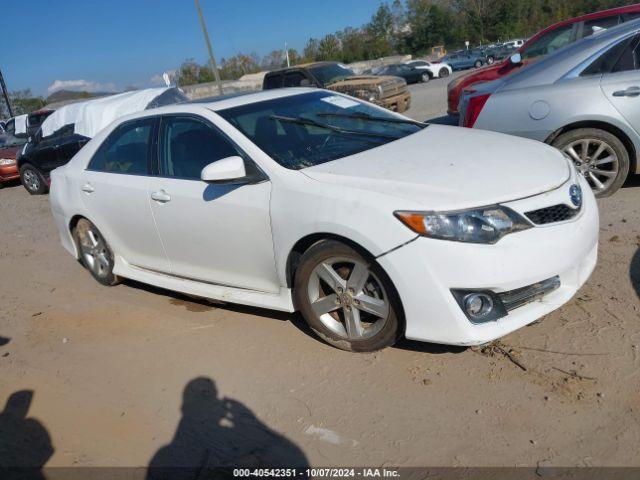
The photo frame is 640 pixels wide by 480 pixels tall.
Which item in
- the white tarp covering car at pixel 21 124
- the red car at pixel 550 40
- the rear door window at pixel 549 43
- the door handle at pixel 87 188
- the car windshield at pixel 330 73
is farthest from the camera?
the white tarp covering car at pixel 21 124

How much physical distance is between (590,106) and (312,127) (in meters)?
2.72

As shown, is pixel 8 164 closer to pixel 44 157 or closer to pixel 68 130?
pixel 68 130

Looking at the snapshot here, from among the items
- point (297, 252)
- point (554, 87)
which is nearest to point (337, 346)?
point (297, 252)

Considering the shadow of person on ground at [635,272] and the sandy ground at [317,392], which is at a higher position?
the sandy ground at [317,392]

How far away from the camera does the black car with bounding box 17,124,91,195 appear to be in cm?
1188

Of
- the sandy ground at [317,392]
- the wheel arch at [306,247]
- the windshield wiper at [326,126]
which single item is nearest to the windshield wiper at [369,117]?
the windshield wiper at [326,126]

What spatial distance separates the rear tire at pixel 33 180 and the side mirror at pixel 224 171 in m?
9.98

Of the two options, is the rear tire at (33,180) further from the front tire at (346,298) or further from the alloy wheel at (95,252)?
the front tire at (346,298)

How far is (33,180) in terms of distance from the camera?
40.1 ft

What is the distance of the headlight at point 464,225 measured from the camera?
9.37ft

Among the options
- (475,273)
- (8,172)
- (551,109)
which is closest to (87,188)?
(475,273)

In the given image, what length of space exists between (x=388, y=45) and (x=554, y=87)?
71.9 metres

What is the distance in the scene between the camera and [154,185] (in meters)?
4.16

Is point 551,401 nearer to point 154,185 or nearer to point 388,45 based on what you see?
point 154,185
